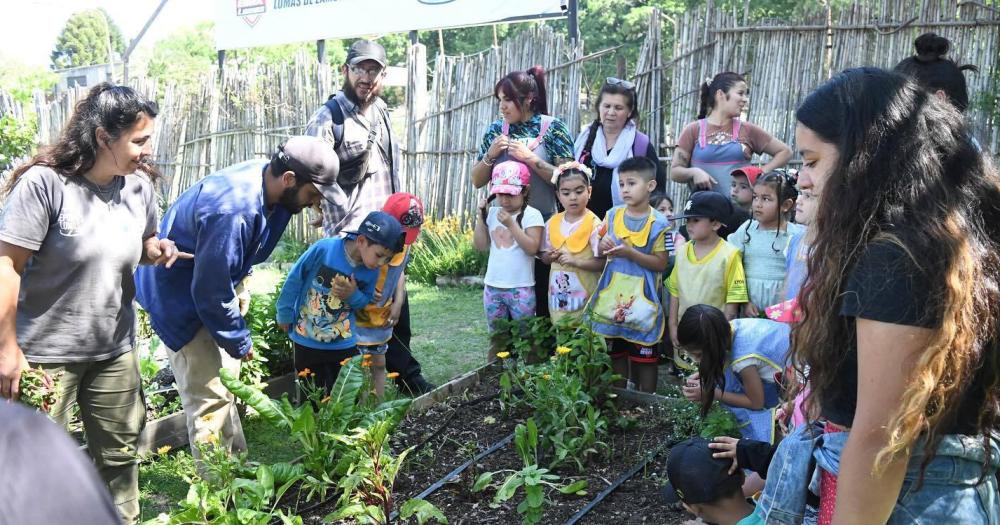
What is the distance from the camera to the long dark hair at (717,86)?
5617mm

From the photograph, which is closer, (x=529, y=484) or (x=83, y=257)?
(x=83, y=257)

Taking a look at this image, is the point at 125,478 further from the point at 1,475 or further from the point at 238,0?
the point at 238,0

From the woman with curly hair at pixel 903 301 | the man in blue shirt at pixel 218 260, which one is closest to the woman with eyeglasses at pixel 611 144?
the man in blue shirt at pixel 218 260

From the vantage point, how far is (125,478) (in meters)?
3.63

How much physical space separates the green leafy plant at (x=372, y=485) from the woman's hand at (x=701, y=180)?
2.96m

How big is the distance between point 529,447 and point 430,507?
2.57 feet

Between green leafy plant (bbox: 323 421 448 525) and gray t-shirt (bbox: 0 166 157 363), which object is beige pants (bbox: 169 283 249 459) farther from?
green leafy plant (bbox: 323 421 448 525)

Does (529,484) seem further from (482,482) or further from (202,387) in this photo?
(202,387)

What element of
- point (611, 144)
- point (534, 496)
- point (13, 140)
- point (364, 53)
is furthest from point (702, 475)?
point (13, 140)

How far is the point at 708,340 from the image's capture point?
12.3 ft

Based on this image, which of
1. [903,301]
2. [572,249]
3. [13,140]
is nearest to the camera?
[903,301]

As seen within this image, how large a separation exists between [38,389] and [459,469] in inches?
73.3

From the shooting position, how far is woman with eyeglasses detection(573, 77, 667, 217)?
18.7ft

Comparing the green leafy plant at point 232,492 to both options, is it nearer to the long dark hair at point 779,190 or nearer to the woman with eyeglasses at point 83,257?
the woman with eyeglasses at point 83,257
